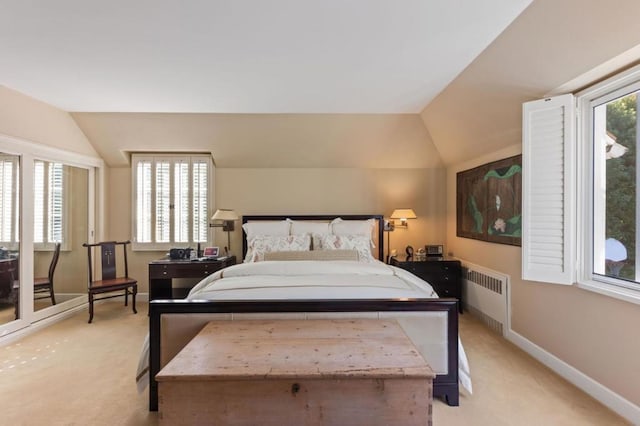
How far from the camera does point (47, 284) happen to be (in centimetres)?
376

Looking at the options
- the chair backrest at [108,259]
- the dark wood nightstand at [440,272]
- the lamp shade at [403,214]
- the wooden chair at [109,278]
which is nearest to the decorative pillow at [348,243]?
the dark wood nightstand at [440,272]

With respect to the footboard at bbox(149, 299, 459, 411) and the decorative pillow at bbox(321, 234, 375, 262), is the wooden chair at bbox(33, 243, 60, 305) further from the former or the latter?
the decorative pillow at bbox(321, 234, 375, 262)

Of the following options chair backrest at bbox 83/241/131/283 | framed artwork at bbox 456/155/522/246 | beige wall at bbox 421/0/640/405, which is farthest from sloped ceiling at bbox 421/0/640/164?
chair backrest at bbox 83/241/131/283

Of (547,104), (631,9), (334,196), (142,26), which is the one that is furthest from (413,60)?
(334,196)

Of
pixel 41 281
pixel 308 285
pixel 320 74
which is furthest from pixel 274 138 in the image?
→ pixel 41 281

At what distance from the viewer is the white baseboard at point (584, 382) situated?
6.45ft

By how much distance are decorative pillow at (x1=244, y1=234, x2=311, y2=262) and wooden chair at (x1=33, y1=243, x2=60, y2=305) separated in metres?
2.32

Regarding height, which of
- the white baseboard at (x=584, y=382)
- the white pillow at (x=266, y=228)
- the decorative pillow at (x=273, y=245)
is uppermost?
the white pillow at (x=266, y=228)

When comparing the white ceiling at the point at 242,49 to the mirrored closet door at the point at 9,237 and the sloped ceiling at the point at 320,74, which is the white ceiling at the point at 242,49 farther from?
the mirrored closet door at the point at 9,237

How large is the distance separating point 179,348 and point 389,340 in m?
1.38

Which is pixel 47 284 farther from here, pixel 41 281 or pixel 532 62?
pixel 532 62

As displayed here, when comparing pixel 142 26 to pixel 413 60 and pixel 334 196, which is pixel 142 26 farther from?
pixel 334 196

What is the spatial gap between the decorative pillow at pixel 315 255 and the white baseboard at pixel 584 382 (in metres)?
1.83

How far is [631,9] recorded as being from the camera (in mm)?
1642
